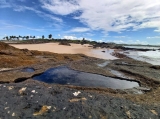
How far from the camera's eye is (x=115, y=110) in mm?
5957

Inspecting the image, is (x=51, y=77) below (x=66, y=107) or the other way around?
below

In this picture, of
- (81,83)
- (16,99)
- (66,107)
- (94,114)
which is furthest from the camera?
(81,83)

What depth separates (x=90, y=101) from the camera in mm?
6492

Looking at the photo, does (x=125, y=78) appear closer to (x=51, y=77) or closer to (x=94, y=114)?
(x=51, y=77)

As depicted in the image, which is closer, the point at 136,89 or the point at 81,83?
the point at 136,89

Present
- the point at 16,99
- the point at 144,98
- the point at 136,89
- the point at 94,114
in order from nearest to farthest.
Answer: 1. the point at 94,114
2. the point at 16,99
3. the point at 144,98
4. the point at 136,89

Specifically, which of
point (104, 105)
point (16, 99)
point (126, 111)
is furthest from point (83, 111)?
point (16, 99)

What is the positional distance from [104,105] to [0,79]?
8471 mm

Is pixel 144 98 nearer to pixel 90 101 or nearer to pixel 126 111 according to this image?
pixel 126 111

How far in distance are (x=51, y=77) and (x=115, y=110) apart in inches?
323

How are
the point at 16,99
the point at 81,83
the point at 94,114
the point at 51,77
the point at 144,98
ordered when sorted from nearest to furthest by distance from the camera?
the point at 94,114, the point at 16,99, the point at 144,98, the point at 81,83, the point at 51,77

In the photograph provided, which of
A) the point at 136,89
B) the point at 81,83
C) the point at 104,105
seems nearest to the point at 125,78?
the point at 136,89

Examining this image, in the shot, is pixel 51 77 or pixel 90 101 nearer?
pixel 90 101

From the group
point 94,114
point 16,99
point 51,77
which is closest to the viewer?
point 94,114
